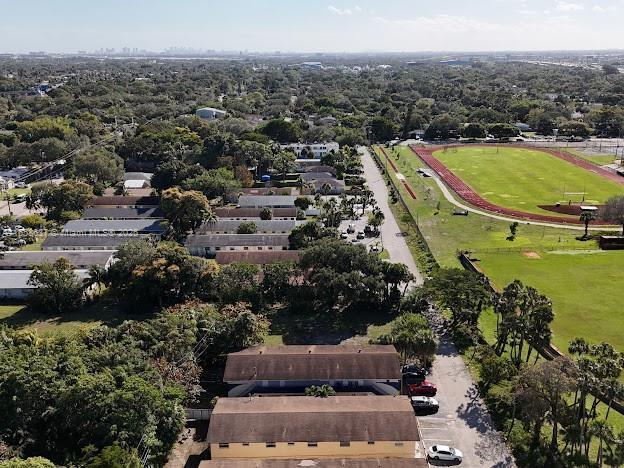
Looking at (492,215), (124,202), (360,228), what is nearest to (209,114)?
(124,202)

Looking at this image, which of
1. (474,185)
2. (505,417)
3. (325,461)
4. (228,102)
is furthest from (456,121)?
(325,461)

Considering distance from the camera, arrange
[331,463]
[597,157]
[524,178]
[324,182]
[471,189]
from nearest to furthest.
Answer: [331,463]
[471,189]
[324,182]
[524,178]
[597,157]

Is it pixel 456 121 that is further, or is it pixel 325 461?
pixel 456 121

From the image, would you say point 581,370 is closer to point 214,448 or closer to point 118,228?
point 214,448

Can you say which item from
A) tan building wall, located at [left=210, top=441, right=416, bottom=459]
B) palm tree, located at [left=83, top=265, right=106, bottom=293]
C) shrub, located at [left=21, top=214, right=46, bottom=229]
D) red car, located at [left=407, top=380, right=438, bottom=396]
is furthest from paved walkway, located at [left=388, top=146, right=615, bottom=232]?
shrub, located at [left=21, top=214, right=46, bottom=229]

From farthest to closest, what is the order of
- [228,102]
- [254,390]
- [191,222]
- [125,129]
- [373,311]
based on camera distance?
[228,102], [125,129], [191,222], [373,311], [254,390]

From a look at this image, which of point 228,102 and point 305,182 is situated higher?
point 228,102

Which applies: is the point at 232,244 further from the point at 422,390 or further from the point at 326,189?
the point at 422,390

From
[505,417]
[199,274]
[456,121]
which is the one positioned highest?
[456,121]
